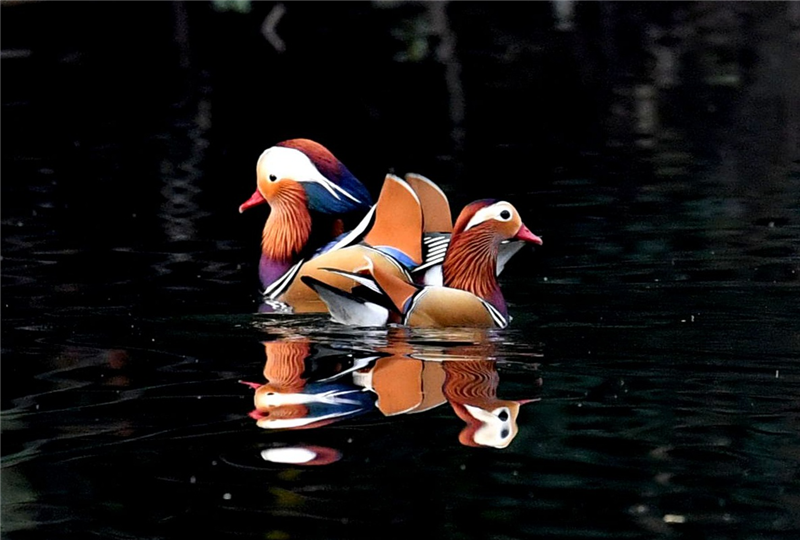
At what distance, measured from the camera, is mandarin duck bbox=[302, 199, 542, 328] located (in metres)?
8.16

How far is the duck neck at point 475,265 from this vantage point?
833cm

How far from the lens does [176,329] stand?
28.0 ft

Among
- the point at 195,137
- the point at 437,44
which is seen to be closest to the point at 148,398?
the point at 195,137

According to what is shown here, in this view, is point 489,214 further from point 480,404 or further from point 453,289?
point 480,404

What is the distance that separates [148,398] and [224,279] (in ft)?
8.37

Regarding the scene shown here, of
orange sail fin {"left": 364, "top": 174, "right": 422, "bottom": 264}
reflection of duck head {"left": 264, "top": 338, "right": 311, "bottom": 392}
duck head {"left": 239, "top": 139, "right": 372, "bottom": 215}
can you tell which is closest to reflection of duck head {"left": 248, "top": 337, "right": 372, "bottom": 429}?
reflection of duck head {"left": 264, "top": 338, "right": 311, "bottom": 392}

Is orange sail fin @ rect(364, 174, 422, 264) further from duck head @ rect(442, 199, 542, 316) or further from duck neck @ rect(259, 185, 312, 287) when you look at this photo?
duck neck @ rect(259, 185, 312, 287)

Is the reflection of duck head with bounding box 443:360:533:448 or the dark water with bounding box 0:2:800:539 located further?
the reflection of duck head with bounding box 443:360:533:448

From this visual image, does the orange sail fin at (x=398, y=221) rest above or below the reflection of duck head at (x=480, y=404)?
above

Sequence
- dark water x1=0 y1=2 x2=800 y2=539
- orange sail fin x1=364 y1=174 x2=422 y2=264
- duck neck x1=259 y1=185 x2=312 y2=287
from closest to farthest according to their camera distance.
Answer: dark water x1=0 y1=2 x2=800 y2=539 < orange sail fin x1=364 y1=174 x2=422 y2=264 < duck neck x1=259 y1=185 x2=312 y2=287

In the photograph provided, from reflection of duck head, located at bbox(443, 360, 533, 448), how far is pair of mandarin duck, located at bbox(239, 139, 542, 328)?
0.64 meters

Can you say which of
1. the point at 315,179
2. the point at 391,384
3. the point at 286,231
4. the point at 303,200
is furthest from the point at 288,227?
the point at 391,384

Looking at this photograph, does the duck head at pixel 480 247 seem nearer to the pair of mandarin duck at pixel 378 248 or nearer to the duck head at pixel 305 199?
the pair of mandarin duck at pixel 378 248

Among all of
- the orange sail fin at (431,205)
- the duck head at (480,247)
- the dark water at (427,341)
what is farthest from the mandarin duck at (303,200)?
the duck head at (480,247)
